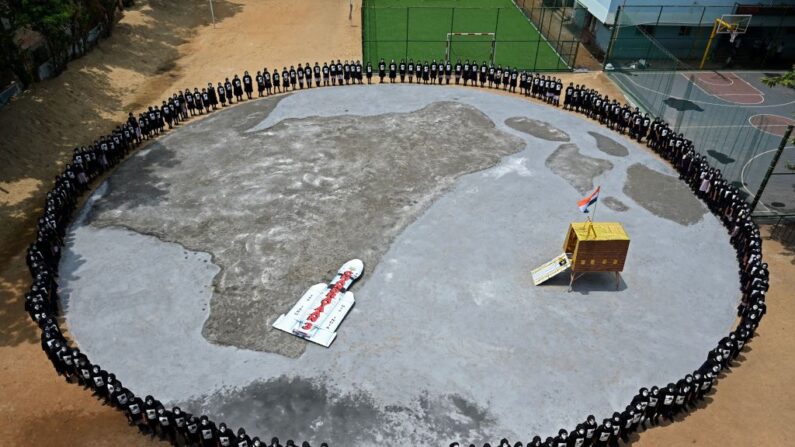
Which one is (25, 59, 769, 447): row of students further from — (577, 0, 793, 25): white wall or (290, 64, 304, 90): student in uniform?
(577, 0, 793, 25): white wall

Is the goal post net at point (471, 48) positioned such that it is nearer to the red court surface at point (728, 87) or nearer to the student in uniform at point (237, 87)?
the red court surface at point (728, 87)

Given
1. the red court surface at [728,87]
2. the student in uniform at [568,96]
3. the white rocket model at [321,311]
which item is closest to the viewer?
the white rocket model at [321,311]

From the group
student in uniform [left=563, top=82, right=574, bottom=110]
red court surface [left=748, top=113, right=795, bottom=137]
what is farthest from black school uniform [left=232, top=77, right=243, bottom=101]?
red court surface [left=748, top=113, right=795, bottom=137]

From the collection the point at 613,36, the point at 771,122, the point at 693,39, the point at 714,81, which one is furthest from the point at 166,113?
the point at 693,39

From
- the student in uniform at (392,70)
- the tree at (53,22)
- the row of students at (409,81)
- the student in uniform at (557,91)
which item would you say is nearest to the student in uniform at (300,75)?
the row of students at (409,81)

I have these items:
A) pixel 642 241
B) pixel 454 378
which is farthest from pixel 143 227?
pixel 642 241

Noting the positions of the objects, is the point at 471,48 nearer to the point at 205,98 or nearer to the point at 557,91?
the point at 557,91
